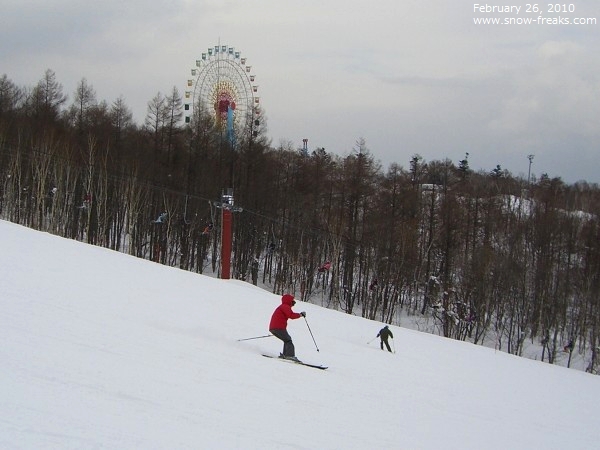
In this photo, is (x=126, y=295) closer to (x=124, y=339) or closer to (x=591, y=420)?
(x=124, y=339)

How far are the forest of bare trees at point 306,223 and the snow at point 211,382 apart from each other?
2221 cm

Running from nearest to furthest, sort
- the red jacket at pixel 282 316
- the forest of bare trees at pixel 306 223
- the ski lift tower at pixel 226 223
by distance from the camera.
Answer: the red jacket at pixel 282 316, the ski lift tower at pixel 226 223, the forest of bare trees at pixel 306 223

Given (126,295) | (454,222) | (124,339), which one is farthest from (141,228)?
(124,339)

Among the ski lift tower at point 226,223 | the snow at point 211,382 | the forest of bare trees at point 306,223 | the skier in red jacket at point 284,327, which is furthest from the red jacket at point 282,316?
the forest of bare trees at point 306,223

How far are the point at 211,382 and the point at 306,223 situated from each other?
42703 mm

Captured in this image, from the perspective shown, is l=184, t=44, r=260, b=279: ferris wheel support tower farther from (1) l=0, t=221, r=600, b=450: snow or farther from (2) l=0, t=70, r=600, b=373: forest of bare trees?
(1) l=0, t=221, r=600, b=450: snow

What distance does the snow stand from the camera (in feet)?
23.4

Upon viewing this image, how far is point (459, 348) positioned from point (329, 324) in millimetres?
6520

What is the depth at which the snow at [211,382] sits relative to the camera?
714 centimetres

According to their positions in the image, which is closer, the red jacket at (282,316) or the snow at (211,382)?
the snow at (211,382)

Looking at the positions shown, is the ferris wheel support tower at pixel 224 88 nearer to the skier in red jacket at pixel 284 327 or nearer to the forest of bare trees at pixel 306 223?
the forest of bare trees at pixel 306 223

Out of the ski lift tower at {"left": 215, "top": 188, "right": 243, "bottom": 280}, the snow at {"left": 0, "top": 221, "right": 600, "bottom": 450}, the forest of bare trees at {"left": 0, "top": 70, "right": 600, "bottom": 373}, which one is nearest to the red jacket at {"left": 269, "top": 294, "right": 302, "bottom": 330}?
the snow at {"left": 0, "top": 221, "right": 600, "bottom": 450}

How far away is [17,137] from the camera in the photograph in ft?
149

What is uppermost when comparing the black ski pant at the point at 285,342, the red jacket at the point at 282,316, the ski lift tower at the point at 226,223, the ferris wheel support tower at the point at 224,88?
the ferris wheel support tower at the point at 224,88
